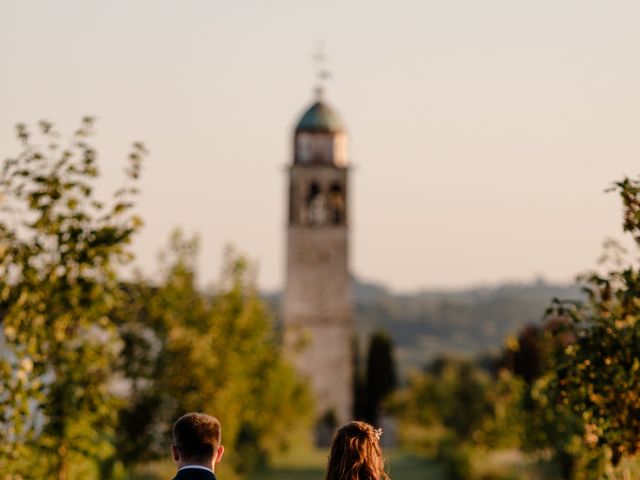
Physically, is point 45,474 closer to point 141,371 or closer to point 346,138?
point 141,371

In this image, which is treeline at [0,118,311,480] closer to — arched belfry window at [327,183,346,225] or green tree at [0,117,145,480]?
green tree at [0,117,145,480]

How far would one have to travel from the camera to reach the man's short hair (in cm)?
702

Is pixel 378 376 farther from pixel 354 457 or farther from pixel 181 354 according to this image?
pixel 354 457

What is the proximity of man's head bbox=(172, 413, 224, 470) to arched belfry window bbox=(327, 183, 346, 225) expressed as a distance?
70036 millimetres

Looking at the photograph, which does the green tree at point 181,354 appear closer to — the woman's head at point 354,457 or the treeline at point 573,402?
the treeline at point 573,402

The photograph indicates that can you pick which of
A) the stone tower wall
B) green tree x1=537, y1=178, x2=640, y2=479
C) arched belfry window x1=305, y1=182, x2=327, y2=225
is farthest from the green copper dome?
green tree x1=537, y1=178, x2=640, y2=479

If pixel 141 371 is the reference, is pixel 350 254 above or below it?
above

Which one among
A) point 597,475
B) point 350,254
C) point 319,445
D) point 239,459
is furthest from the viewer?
point 350,254

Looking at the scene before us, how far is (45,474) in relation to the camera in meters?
16.3

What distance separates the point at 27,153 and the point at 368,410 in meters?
74.1

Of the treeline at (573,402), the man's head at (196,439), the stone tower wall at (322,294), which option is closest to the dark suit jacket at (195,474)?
the man's head at (196,439)

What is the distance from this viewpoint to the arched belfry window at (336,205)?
77.3 meters

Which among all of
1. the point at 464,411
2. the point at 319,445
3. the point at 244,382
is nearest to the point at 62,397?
the point at 244,382

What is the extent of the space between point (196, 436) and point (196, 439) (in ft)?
0.05
